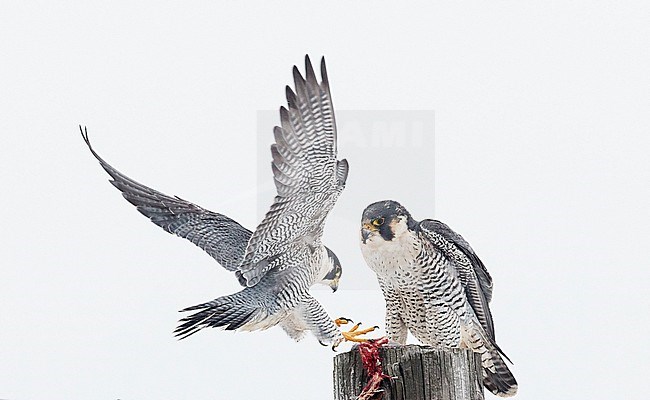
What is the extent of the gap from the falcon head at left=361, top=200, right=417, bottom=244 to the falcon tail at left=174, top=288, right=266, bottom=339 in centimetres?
63

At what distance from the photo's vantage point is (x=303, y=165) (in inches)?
108

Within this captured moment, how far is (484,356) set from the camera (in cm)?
277

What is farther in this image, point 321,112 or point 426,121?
point 426,121

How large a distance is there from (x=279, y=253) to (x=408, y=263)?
0.59m

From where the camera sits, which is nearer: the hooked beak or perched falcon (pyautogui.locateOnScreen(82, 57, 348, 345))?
the hooked beak

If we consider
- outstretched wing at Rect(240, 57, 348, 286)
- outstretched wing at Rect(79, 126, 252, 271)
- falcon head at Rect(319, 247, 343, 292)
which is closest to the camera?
outstretched wing at Rect(240, 57, 348, 286)

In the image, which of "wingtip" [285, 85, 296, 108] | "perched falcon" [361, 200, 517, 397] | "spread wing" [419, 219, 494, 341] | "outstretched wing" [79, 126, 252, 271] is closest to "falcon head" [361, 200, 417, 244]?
"perched falcon" [361, 200, 517, 397]

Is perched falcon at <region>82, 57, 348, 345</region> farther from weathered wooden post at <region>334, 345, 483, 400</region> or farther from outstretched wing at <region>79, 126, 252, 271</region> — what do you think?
weathered wooden post at <region>334, 345, 483, 400</region>

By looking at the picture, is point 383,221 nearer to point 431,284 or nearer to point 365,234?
point 365,234

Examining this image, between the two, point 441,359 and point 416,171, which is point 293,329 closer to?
point 416,171

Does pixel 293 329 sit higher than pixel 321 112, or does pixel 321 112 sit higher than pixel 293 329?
pixel 321 112

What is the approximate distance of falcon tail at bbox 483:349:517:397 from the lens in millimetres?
2709

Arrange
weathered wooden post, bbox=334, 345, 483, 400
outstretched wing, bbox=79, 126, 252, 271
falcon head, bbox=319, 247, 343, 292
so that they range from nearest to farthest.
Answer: weathered wooden post, bbox=334, 345, 483, 400 < falcon head, bbox=319, 247, 343, 292 < outstretched wing, bbox=79, 126, 252, 271

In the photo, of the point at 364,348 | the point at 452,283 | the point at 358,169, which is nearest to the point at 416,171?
the point at 358,169
